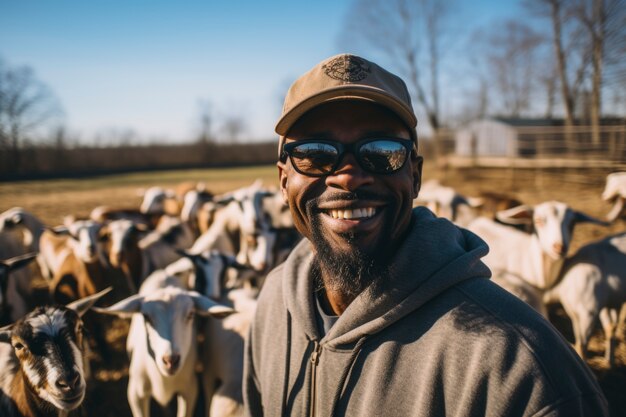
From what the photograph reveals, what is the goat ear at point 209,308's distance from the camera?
138 inches

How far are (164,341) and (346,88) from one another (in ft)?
8.93

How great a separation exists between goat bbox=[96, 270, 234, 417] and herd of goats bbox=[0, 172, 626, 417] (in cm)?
1

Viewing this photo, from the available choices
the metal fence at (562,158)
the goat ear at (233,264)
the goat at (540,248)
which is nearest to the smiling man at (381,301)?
the goat at (540,248)

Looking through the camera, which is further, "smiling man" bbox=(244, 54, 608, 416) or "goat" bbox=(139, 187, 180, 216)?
"goat" bbox=(139, 187, 180, 216)

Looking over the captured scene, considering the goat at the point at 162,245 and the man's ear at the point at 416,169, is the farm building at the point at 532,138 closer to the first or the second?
the man's ear at the point at 416,169

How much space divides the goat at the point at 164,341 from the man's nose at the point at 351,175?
2.21m

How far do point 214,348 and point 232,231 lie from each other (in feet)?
15.6

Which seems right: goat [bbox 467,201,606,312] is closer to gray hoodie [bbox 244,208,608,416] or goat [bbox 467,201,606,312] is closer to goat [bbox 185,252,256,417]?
goat [bbox 185,252,256,417]

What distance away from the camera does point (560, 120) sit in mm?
28516

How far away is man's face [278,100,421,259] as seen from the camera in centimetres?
166

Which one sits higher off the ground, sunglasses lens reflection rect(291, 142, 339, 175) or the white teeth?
sunglasses lens reflection rect(291, 142, 339, 175)

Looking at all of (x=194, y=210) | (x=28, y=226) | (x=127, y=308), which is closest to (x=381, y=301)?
(x=127, y=308)

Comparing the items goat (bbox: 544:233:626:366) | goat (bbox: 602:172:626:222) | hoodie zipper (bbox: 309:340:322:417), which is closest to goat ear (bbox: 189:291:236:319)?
hoodie zipper (bbox: 309:340:322:417)

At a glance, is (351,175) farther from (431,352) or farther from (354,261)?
(431,352)
